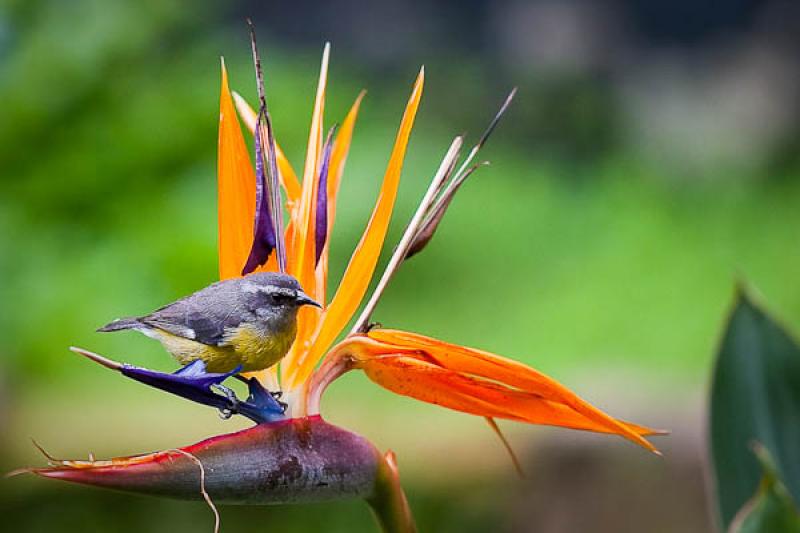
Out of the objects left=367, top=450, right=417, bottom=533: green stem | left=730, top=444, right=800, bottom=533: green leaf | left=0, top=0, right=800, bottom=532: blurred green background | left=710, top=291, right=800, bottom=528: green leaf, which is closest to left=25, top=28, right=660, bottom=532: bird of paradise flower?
left=367, top=450, right=417, bottom=533: green stem

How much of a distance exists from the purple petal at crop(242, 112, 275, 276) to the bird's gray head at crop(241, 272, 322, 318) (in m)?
0.04

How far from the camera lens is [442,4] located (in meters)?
4.16

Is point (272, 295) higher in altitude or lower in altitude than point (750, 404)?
higher

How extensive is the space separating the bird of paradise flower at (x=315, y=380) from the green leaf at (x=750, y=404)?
24 cm

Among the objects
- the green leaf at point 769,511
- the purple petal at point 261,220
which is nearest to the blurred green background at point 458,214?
the green leaf at point 769,511

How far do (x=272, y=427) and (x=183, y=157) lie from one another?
242cm

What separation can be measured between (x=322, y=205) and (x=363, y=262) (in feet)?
0.17

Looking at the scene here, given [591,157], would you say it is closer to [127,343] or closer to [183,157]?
[183,157]

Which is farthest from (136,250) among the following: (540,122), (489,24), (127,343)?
(489,24)

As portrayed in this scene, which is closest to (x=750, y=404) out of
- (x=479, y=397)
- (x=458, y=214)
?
(x=479, y=397)

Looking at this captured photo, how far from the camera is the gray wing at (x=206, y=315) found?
0.74 m

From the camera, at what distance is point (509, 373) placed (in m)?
0.68

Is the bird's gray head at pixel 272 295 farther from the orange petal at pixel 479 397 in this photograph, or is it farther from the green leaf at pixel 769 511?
the green leaf at pixel 769 511

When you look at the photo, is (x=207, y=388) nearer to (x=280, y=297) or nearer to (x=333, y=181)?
(x=280, y=297)
